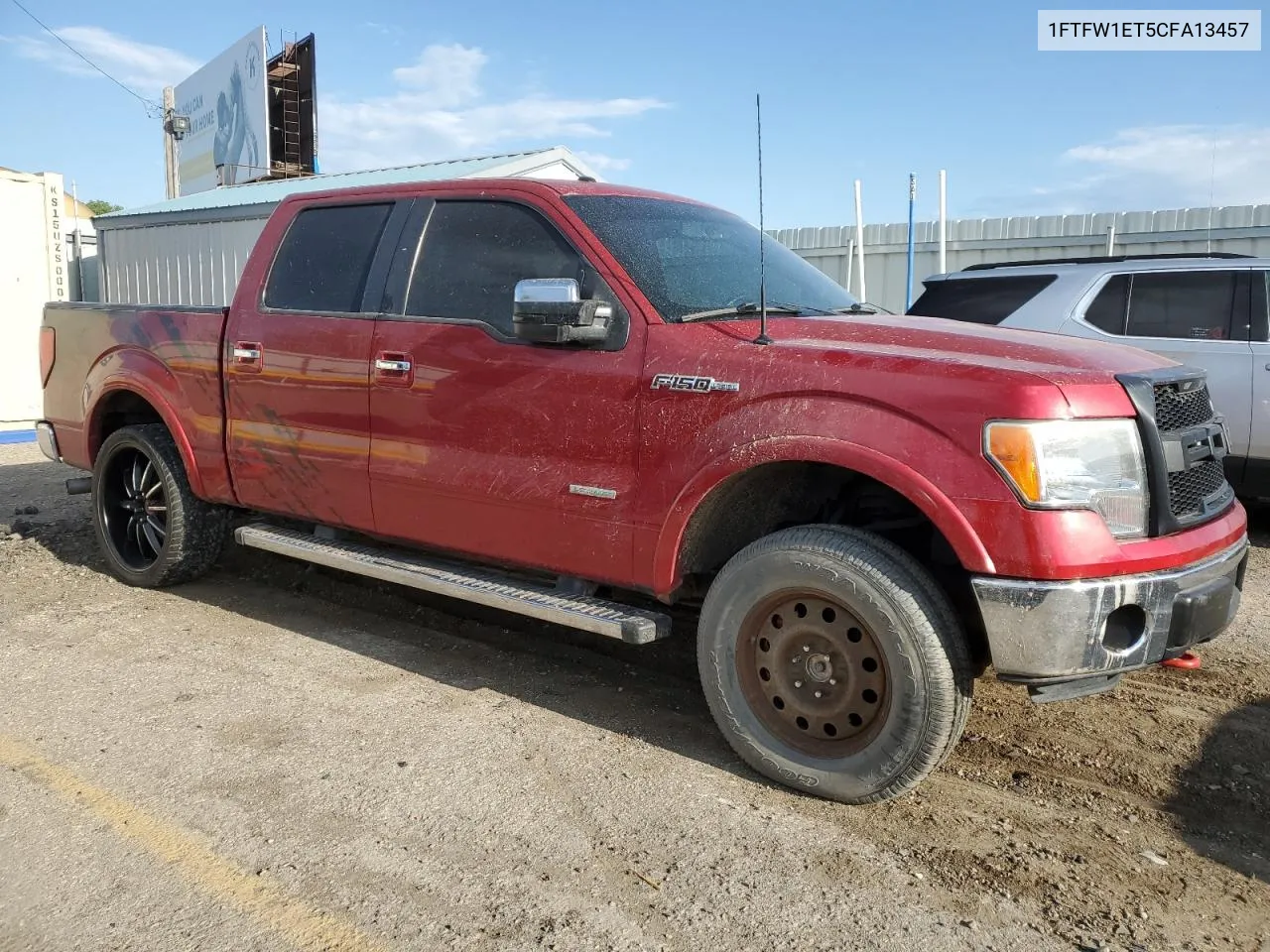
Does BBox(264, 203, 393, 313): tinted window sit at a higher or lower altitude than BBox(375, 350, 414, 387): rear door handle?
higher

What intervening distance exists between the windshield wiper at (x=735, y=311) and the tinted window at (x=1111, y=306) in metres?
4.04

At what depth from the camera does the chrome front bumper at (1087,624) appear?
2859mm

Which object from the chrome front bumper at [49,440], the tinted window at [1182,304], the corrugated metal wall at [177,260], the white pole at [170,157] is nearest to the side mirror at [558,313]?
the chrome front bumper at [49,440]

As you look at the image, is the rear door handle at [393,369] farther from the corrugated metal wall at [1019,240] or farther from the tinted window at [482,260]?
the corrugated metal wall at [1019,240]

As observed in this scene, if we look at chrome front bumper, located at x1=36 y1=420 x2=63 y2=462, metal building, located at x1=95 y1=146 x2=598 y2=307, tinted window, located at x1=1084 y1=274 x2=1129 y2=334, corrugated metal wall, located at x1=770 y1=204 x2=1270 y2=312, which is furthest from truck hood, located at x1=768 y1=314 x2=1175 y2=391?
metal building, located at x1=95 y1=146 x2=598 y2=307

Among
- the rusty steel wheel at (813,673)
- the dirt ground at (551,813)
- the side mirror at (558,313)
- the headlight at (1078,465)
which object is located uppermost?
the side mirror at (558,313)

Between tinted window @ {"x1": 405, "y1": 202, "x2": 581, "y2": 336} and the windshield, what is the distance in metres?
0.19

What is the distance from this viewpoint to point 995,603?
9.57 feet

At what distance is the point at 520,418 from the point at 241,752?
5.08ft

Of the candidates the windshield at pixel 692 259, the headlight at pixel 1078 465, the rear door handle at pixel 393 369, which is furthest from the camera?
the rear door handle at pixel 393 369

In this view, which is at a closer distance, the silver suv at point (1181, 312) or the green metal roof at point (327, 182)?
the silver suv at point (1181, 312)

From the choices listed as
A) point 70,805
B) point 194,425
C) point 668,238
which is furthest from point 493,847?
point 194,425

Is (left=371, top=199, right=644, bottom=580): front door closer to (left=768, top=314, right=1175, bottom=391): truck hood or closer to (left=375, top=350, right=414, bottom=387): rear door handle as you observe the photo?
(left=375, top=350, right=414, bottom=387): rear door handle

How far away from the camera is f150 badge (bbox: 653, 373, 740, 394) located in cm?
337
